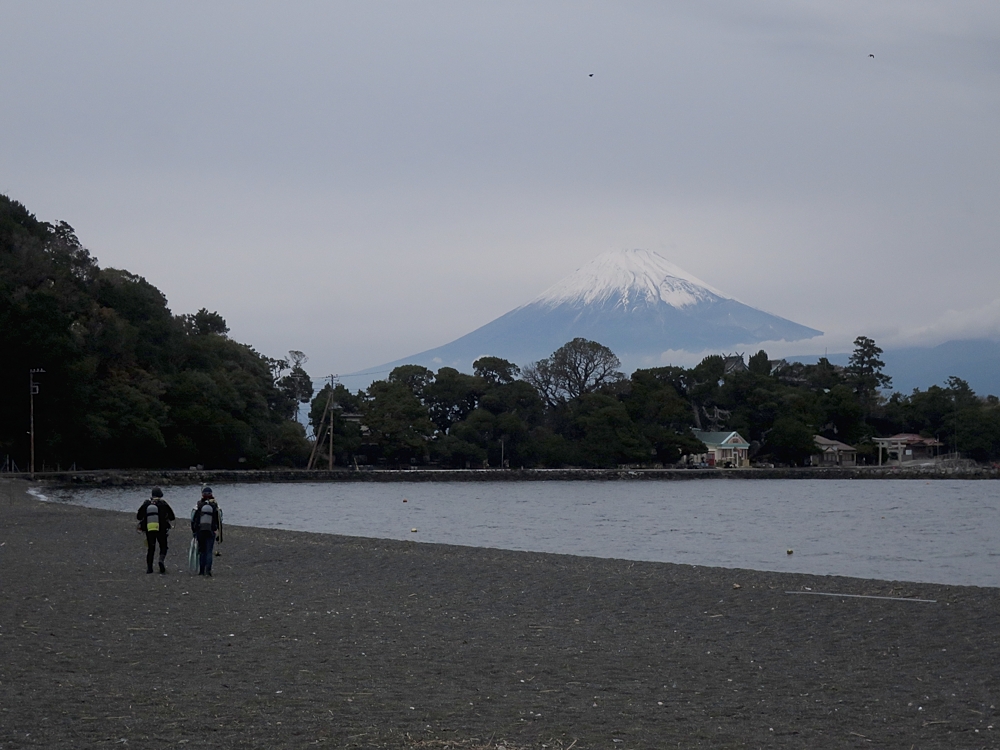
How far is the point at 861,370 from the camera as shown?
14800 centimetres

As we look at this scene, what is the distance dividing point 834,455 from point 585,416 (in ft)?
118

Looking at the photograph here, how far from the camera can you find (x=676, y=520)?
49625 mm

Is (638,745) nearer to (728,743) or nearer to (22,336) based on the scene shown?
(728,743)

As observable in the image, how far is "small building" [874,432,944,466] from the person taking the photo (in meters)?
132

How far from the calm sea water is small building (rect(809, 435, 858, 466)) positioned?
31.7 m

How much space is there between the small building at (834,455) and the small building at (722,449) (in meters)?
11.2

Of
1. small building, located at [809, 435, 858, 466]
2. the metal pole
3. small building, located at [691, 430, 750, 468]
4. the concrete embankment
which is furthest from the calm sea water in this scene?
small building, located at [809, 435, 858, 466]

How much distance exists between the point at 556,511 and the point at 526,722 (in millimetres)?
49862

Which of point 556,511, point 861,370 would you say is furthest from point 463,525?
point 861,370

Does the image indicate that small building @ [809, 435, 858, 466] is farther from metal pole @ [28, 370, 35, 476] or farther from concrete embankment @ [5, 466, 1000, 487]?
metal pole @ [28, 370, 35, 476]

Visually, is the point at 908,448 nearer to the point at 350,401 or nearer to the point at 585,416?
the point at 585,416

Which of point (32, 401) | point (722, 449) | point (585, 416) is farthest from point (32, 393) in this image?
point (722, 449)

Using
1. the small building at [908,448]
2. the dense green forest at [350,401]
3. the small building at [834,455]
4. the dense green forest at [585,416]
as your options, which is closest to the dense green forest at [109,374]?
the dense green forest at [350,401]

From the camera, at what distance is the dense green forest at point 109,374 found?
6788 cm
